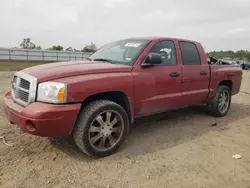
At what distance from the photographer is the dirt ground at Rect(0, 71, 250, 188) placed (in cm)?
297

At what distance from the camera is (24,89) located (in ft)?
11.1

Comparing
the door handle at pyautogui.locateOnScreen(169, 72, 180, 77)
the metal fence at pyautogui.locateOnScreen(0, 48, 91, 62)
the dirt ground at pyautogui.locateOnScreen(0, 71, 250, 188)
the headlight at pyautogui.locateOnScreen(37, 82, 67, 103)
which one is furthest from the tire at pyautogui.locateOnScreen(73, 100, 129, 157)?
the metal fence at pyautogui.locateOnScreen(0, 48, 91, 62)

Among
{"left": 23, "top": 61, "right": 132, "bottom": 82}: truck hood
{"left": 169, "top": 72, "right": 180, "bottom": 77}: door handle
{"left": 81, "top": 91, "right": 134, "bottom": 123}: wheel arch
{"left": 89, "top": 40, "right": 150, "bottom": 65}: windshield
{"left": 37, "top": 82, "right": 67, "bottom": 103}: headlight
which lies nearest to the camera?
{"left": 37, "top": 82, "right": 67, "bottom": 103}: headlight

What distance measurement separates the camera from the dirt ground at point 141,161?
2967 millimetres

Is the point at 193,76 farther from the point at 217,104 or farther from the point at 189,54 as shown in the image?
the point at 217,104

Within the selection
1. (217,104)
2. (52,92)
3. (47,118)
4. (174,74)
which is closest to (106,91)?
(52,92)

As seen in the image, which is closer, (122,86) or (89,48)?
(122,86)

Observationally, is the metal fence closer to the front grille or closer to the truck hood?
the truck hood

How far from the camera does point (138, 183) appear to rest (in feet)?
9.62

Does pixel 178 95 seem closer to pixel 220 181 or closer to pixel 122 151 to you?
pixel 122 151

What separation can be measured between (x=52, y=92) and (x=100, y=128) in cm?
84

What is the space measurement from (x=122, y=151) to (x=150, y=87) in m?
1.11

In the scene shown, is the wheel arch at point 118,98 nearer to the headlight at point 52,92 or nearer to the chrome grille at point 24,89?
the headlight at point 52,92

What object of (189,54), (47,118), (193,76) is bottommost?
(47,118)
